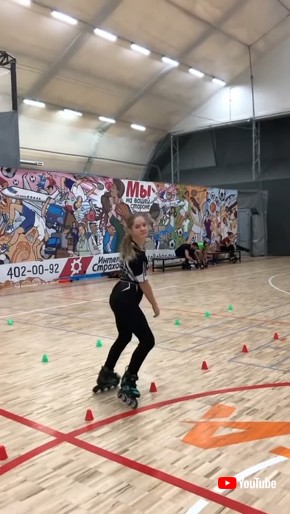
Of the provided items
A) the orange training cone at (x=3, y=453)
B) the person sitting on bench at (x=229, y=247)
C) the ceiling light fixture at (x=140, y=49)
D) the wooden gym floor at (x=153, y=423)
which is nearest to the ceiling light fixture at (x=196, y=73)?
the ceiling light fixture at (x=140, y=49)

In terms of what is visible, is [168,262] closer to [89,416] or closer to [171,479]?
[89,416]

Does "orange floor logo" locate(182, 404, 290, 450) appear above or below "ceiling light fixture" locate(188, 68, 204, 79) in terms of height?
below

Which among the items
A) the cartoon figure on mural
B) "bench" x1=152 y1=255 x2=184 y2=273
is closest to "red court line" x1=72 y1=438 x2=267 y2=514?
the cartoon figure on mural

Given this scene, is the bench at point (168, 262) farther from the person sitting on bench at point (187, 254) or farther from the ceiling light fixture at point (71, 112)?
the ceiling light fixture at point (71, 112)

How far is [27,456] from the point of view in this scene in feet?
8.74

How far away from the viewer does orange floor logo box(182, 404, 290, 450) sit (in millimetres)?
2812

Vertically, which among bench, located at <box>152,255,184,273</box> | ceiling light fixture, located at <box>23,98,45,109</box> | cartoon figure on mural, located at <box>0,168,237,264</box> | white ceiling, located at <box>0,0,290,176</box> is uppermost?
white ceiling, located at <box>0,0,290,176</box>

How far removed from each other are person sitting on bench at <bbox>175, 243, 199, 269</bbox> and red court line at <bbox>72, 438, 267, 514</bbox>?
40.3ft

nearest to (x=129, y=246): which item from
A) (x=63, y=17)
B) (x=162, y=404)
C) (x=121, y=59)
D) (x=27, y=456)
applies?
(x=162, y=404)

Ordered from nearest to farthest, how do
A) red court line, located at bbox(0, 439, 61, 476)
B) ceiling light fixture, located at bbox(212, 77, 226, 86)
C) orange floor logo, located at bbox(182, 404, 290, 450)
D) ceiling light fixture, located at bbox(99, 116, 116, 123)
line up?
red court line, located at bbox(0, 439, 61, 476), orange floor logo, located at bbox(182, 404, 290, 450), ceiling light fixture, located at bbox(99, 116, 116, 123), ceiling light fixture, located at bbox(212, 77, 226, 86)

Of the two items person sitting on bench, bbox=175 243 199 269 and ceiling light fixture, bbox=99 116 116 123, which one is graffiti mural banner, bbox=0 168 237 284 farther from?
ceiling light fixture, bbox=99 116 116 123

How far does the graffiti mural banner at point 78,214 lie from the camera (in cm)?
1105

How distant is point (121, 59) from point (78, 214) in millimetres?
6954

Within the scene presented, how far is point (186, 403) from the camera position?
3436 mm
